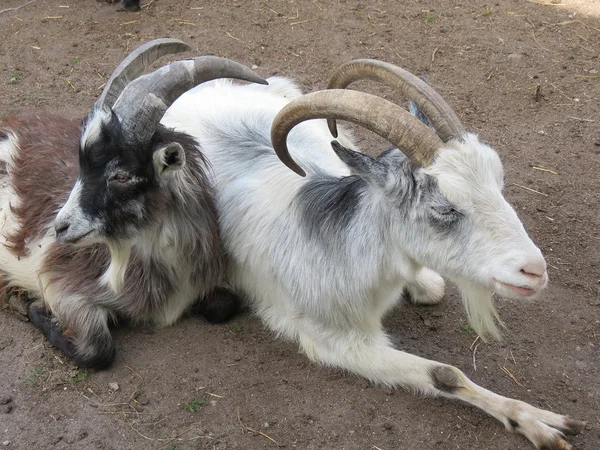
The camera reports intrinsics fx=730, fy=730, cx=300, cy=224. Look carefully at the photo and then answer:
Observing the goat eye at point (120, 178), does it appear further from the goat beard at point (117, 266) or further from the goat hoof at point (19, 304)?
the goat hoof at point (19, 304)

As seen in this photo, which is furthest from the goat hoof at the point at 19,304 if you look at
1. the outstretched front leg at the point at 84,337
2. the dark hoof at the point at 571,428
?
the dark hoof at the point at 571,428

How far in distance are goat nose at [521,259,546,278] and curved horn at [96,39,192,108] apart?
7.51 feet

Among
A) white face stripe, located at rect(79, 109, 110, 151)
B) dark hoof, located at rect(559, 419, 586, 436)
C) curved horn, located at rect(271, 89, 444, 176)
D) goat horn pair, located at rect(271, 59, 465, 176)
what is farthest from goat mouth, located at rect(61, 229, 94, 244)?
dark hoof, located at rect(559, 419, 586, 436)

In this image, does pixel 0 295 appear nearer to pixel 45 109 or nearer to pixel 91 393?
pixel 91 393

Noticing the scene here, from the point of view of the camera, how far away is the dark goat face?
3.71 metres

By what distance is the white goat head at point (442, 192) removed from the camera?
3.24m

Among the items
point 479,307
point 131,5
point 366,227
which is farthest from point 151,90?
point 131,5

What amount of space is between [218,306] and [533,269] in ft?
6.62

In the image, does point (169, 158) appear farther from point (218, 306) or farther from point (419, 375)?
point (419, 375)

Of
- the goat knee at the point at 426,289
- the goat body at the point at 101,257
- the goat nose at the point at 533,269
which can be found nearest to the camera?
the goat nose at the point at 533,269

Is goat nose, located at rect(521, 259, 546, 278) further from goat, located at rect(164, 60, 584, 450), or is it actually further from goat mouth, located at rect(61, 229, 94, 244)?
goat mouth, located at rect(61, 229, 94, 244)

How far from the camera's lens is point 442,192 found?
330 centimetres

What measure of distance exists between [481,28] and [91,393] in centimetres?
545

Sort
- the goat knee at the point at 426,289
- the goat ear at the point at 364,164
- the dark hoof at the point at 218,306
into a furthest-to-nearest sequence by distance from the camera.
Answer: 1. the goat knee at the point at 426,289
2. the dark hoof at the point at 218,306
3. the goat ear at the point at 364,164
